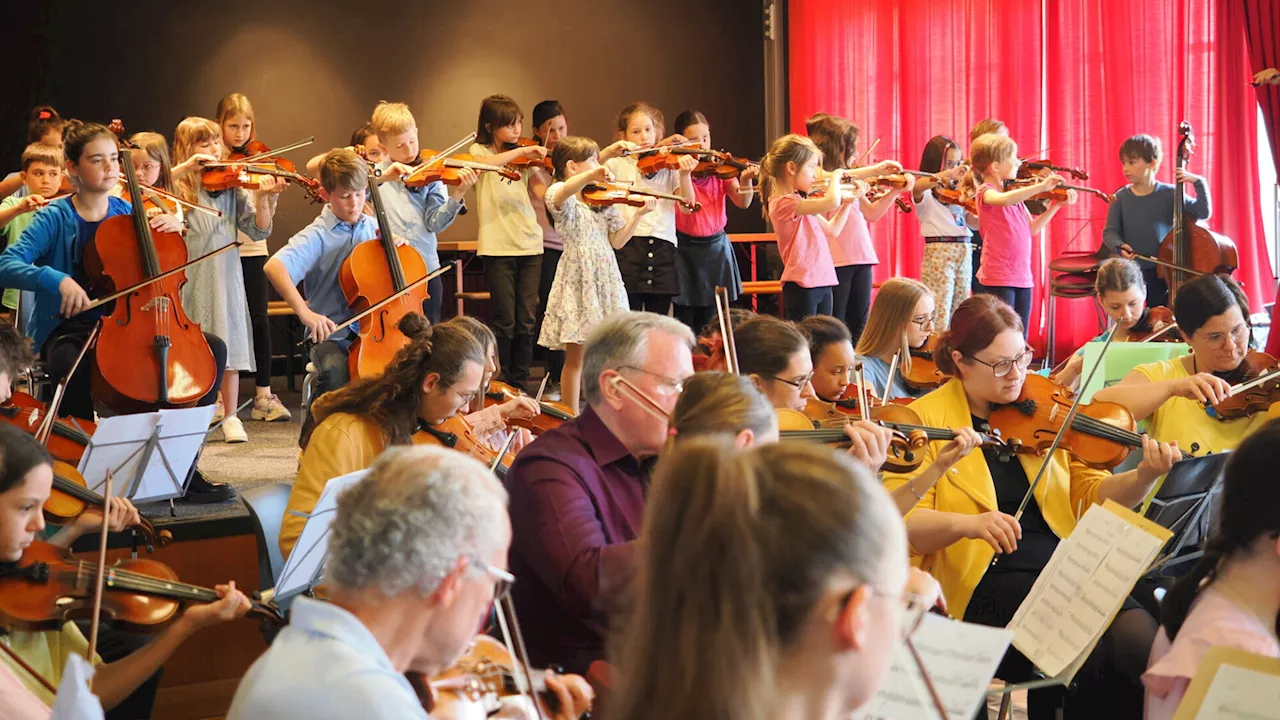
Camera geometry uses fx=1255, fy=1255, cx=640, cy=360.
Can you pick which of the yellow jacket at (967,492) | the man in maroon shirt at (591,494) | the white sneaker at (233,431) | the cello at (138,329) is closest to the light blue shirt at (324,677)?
the man in maroon shirt at (591,494)

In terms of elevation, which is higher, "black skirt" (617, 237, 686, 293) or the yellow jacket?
"black skirt" (617, 237, 686, 293)

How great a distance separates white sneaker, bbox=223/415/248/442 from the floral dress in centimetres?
125

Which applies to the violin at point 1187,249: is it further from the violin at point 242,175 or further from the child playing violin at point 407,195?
the violin at point 242,175

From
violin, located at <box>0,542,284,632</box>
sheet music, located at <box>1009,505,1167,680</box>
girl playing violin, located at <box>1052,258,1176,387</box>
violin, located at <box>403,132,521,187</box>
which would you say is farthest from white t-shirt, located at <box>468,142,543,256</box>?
sheet music, located at <box>1009,505,1167,680</box>

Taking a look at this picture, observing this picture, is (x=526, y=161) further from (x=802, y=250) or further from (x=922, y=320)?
(x=922, y=320)

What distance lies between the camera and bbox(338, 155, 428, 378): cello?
13.3 feet

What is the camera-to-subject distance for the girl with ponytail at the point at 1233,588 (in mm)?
1683

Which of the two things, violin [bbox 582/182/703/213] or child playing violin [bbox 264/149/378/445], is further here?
violin [bbox 582/182/703/213]

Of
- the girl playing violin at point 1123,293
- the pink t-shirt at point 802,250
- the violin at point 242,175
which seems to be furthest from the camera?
the pink t-shirt at point 802,250

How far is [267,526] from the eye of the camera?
8.69 feet

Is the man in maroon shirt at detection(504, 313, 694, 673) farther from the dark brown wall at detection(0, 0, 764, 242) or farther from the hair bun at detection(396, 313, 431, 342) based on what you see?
the dark brown wall at detection(0, 0, 764, 242)

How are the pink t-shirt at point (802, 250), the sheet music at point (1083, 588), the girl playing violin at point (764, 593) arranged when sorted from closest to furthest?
1. the girl playing violin at point (764, 593)
2. the sheet music at point (1083, 588)
3. the pink t-shirt at point (802, 250)

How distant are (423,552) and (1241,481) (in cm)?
117

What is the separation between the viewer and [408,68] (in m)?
8.55
